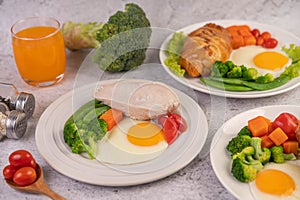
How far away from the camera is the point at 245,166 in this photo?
2.77m

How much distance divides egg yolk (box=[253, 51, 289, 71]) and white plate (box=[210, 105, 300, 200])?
561mm

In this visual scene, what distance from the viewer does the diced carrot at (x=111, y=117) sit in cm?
325

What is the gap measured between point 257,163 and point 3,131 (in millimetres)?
1506

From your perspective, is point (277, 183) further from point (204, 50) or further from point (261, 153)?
point (204, 50)

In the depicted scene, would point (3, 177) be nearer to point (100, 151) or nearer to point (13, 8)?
point (100, 151)

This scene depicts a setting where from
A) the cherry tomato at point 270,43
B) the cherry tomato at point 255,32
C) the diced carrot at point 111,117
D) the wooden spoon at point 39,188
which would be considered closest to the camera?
the wooden spoon at point 39,188

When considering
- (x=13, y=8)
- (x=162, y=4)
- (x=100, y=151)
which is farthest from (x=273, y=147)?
(x=13, y=8)

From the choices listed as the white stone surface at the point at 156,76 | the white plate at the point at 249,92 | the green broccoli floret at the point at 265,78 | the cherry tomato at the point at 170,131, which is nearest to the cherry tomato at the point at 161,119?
the cherry tomato at the point at 170,131

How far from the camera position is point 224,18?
477 cm

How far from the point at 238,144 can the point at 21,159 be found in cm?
118

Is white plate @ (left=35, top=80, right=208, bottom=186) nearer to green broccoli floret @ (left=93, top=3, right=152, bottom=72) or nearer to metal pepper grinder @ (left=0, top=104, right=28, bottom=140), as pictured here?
metal pepper grinder @ (left=0, top=104, right=28, bottom=140)

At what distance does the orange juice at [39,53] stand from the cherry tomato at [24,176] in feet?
3.35

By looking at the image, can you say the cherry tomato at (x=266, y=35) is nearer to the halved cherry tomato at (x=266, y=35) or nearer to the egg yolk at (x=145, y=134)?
the halved cherry tomato at (x=266, y=35)

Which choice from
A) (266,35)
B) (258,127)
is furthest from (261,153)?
(266,35)
